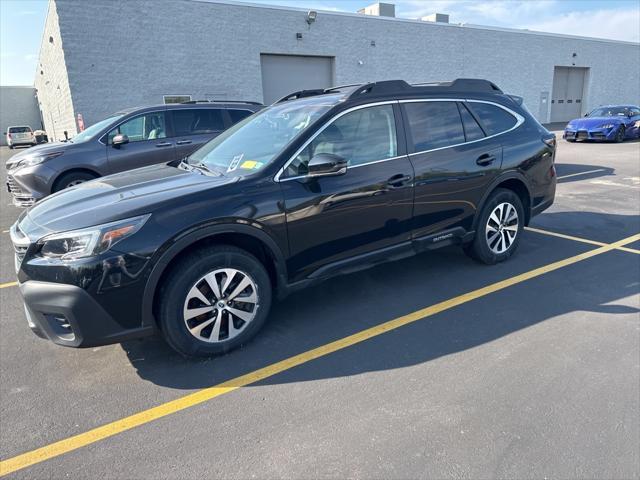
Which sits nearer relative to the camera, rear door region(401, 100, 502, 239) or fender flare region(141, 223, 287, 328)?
fender flare region(141, 223, 287, 328)

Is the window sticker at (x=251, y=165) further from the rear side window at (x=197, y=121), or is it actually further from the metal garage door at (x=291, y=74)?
the metal garage door at (x=291, y=74)

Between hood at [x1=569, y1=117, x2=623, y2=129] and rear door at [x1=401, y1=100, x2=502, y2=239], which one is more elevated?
rear door at [x1=401, y1=100, x2=502, y2=239]

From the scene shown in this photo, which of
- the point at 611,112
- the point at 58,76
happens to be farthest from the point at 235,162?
the point at 58,76

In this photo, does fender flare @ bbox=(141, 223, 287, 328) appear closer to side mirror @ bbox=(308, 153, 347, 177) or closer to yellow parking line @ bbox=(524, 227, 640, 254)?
side mirror @ bbox=(308, 153, 347, 177)

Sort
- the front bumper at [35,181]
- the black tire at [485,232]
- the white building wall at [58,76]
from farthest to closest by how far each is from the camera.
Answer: the white building wall at [58,76] → the front bumper at [35,181] → the black tire at [485,232]

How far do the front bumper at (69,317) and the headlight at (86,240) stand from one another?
0.65 ft

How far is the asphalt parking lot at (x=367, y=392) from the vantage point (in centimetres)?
229

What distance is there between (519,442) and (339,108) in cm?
267

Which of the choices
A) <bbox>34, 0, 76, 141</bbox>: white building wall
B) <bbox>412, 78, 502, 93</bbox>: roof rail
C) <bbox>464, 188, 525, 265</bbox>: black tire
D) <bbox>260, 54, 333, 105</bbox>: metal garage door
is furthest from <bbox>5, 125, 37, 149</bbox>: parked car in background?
<bbox>464, 188, 525, 265</bbox>: black tire

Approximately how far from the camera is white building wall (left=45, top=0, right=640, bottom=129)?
1598 cm

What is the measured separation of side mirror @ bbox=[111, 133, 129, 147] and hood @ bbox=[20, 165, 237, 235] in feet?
13.1

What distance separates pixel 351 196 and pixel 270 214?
72 cm

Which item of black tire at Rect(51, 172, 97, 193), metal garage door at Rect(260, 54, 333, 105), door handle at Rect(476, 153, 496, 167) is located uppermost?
metal garage door at Rect(260, 54, 333, 105)

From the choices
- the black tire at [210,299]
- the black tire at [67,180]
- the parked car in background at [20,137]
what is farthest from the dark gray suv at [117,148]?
the parked car in background at [20,137]
